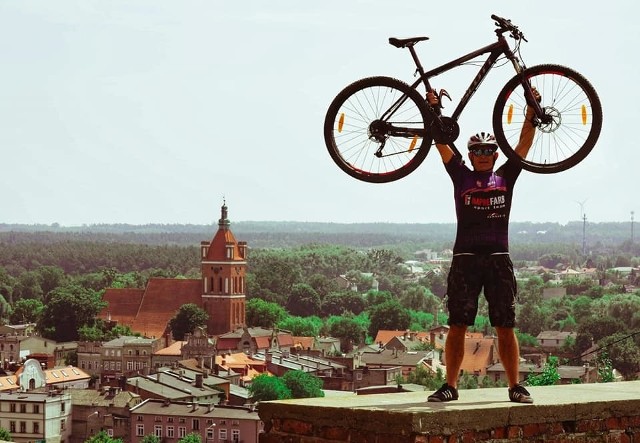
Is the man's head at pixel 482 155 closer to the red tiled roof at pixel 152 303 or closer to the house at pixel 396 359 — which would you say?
the house at pixel 396 359

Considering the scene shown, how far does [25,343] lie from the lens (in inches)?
3462

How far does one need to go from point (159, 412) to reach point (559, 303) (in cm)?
6696

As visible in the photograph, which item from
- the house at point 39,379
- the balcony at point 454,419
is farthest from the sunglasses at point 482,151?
the house at point 39,379

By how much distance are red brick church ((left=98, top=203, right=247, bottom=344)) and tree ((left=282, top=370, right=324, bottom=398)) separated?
28.0 metres

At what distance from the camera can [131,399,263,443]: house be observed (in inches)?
2320

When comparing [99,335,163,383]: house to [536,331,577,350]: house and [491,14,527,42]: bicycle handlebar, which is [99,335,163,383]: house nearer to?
[536,331,577,350]: house

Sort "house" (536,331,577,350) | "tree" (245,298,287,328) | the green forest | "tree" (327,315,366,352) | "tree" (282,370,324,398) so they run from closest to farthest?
1. "tree" (282,370,324,398)
2. "house" (536,331,577,350)
3. the green forest
4. "tree" (327,315,366,352)
5. "tree" (245,298,287,328)

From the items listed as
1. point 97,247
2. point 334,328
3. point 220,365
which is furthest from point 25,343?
point 97,247

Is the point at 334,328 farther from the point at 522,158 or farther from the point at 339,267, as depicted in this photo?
the point at 522,158

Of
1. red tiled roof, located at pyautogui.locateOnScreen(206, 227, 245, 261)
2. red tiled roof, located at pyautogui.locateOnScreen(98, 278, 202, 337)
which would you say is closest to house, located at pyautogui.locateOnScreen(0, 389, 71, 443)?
red tiled roof, located at pyautogui.locateOnScreen(206, 227, 245, 261)

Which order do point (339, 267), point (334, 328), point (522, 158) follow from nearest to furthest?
point (522, 158) < point (334, 328) < point (339, 267)

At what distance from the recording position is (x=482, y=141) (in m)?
6.48

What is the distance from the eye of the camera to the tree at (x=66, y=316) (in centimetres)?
9769

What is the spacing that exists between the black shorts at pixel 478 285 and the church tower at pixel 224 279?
308 feet
